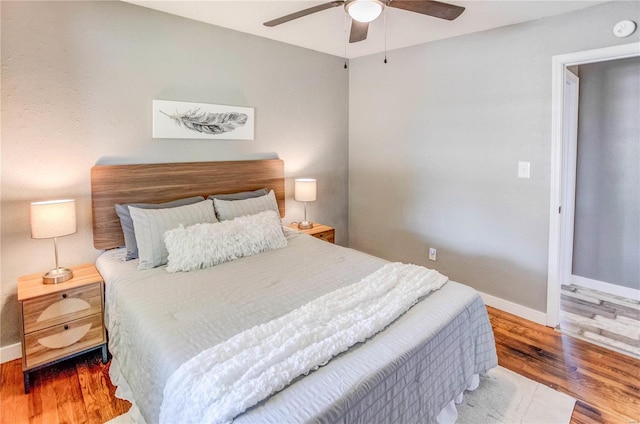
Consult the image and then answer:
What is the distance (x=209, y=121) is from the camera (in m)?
3.03

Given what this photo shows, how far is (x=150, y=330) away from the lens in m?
1.61

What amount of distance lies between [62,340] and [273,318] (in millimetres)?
1434

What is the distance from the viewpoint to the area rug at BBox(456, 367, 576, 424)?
188 cm

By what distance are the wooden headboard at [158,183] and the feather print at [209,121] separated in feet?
0.96

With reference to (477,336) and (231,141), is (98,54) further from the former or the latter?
(477,336)


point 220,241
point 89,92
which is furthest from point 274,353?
point 89,92

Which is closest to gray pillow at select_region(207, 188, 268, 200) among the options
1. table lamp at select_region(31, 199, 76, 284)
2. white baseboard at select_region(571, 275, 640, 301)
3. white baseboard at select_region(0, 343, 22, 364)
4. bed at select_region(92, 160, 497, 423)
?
bed at select_region(92, 160, 497, 423)

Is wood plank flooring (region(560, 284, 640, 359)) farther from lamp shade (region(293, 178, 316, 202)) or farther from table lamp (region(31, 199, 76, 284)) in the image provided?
table lamp (region(31, 199, 76, 284))

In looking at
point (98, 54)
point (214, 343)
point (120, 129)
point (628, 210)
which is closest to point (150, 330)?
point (214, 343)

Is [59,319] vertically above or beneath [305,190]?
beneath

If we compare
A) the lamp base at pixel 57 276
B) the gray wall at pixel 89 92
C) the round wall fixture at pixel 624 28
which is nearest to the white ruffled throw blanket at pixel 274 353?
the lamp base at pixel 57 276

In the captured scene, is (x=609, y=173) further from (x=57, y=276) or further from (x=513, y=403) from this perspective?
(x=57, y=276)

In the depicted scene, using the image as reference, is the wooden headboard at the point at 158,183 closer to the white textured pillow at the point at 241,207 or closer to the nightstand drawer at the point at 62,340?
the white textured pillow at the point at 241,207

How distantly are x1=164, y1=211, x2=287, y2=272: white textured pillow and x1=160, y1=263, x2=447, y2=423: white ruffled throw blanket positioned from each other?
3.00 feet
